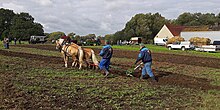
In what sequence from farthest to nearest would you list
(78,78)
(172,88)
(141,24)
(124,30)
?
1. (124,30)
2. (141,24)
3. (78,78)
4. (172,88)

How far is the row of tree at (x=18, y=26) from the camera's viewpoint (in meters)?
91.8

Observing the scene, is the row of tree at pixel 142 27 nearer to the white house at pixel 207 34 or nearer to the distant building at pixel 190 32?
the distant building at pixel 190 32

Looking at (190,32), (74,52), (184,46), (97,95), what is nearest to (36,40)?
(190,32)

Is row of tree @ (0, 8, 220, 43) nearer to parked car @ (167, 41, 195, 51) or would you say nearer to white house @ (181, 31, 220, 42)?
white house @ (181, 31, 220, 42)

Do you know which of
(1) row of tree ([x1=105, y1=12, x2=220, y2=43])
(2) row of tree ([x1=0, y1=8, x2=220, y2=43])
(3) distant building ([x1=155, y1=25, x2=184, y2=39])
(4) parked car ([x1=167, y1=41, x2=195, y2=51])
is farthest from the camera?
(1) row of tree ([x1=105, y1=12, x2=220, y2=43])

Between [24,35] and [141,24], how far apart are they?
41200mm

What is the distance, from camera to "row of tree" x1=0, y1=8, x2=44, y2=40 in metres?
91.8

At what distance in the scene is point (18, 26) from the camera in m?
92.9

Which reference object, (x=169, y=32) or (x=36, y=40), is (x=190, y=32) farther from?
(x=36, y=40)

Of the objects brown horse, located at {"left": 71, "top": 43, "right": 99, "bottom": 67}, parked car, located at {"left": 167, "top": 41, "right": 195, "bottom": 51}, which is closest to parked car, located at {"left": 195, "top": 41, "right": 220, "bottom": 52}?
parked car, located at {"left": 167, "top": 41, "right": 195, "bottom": 51}

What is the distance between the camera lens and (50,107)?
7398 millimetres

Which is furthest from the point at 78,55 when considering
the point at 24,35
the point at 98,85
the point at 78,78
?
the point at 24,35

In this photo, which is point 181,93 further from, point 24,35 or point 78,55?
point 24,35

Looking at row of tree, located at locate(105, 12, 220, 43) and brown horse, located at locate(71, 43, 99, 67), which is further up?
row of tree, located at locate(105, 12, 220, 43)
